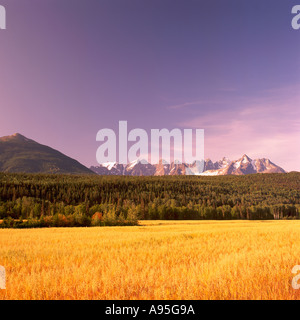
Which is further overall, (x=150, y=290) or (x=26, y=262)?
(x=26, y=262)

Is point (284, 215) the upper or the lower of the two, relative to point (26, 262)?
lower

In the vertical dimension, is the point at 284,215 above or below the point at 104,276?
below

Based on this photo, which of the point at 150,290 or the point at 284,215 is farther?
the point at 284,215

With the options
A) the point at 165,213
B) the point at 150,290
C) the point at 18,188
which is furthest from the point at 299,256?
the point at 18,188

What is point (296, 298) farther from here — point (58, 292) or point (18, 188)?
point (18, 188)

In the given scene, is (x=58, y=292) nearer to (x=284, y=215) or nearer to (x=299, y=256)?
(x=299, y=256)

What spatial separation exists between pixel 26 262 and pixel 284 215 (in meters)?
202

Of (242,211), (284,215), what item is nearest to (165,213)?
(242,211)

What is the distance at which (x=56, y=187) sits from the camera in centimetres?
19825

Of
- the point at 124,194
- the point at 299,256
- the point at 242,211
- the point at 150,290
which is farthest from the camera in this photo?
the point at 124,194

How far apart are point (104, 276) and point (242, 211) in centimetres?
17019
